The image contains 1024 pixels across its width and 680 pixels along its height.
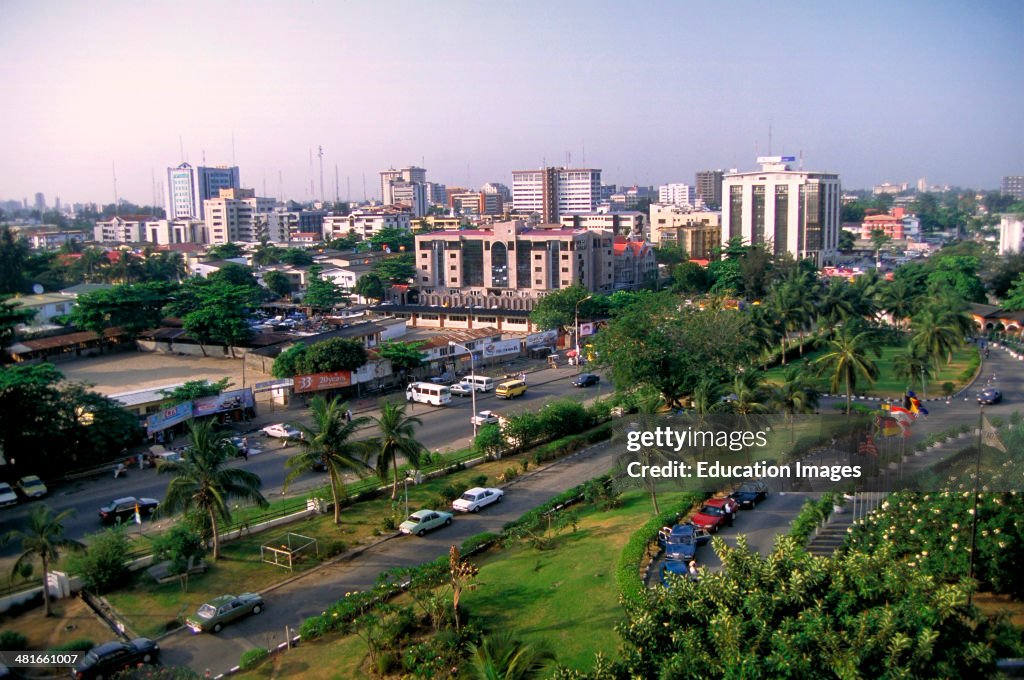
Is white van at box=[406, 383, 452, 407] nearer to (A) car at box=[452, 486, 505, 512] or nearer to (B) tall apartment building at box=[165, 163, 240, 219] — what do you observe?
(A) car at box=[452, 486, 505, 512]

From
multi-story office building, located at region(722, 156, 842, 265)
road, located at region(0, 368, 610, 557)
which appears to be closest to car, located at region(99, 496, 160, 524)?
road, located at region(0, 368, 610, 557)

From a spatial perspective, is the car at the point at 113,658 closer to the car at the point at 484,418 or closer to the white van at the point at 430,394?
the car at the point at 484,418

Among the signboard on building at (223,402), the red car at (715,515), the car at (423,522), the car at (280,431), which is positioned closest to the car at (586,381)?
the car at (280,431)

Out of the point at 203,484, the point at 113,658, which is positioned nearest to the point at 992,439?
the point at 203,484

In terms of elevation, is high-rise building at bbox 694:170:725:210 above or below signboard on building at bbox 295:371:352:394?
above

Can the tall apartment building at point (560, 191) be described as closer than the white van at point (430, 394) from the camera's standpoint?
No

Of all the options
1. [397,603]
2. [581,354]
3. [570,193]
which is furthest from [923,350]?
[570,193]
